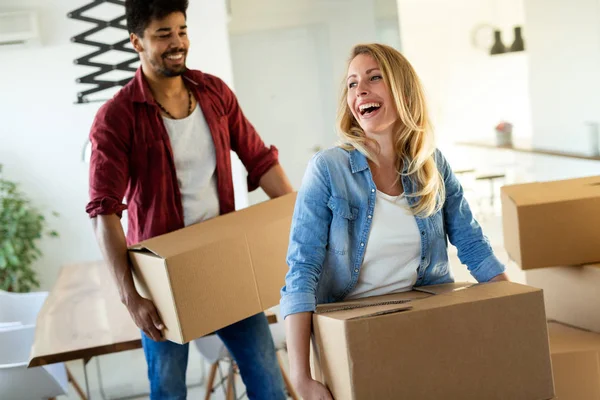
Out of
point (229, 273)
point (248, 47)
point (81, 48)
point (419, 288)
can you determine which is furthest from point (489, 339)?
point (248, 47)

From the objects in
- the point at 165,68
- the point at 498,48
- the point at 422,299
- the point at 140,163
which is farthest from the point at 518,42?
the point at 422,299

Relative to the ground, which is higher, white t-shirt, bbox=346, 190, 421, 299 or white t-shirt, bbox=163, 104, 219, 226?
Result: white t-shirt, bbox=163, 104, 219, 226

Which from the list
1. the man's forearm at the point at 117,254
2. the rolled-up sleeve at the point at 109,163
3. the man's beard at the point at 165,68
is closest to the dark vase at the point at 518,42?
the man's beard at the point at 165,68

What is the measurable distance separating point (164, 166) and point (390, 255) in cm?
81

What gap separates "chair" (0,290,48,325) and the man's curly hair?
1.79m

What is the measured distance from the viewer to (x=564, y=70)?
18.3 ft

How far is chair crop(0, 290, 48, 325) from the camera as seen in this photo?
348cm

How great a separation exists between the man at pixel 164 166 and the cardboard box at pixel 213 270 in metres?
0.11

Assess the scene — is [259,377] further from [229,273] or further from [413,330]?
[413,330]

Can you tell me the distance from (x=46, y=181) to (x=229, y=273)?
12.0 ft

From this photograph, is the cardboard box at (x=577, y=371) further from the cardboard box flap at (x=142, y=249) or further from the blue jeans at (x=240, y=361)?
the cardboard box flap at (x=142, y=249)

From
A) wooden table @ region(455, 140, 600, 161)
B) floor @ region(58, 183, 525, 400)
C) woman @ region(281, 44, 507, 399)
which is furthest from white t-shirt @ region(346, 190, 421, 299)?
wooden table @ region(455, 140, 600, 161)

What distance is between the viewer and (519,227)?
6.15 feet

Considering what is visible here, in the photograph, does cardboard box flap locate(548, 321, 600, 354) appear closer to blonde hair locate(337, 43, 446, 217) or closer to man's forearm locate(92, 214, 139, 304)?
blonde hair locate(337, 43, 446, 217)
